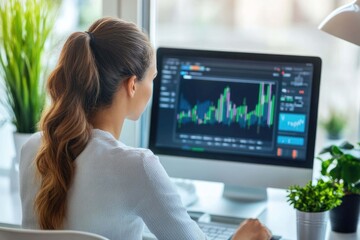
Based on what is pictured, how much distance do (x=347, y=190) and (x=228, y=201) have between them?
0.44m

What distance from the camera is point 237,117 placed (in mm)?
2219

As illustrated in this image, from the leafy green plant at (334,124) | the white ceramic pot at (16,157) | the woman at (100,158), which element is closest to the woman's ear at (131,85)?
the woman at (100,158)

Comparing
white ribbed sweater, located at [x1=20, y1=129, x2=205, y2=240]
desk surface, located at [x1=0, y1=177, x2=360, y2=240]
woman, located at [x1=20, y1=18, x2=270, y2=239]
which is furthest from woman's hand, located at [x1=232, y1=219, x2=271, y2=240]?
desk surface, located at [x1=0, y1=177, x2=360, y2=240]

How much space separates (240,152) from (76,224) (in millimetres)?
747

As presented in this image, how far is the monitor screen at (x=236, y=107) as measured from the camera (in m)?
2.16

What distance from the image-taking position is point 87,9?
109 inches

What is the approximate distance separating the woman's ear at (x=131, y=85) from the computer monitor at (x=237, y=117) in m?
0.55

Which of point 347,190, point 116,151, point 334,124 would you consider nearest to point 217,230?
point 347,190

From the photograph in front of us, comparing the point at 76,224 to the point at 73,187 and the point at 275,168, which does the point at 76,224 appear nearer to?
the point at 73,187

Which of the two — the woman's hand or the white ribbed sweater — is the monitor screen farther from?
the white ribbed sweater

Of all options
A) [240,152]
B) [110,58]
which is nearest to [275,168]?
[240,152]

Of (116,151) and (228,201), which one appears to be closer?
(116,151)

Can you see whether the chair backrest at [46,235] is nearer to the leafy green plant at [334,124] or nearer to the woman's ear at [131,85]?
the woman's ear at [131,85]

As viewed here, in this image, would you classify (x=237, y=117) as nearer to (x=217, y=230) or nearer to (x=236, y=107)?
(x=236, y=107)
